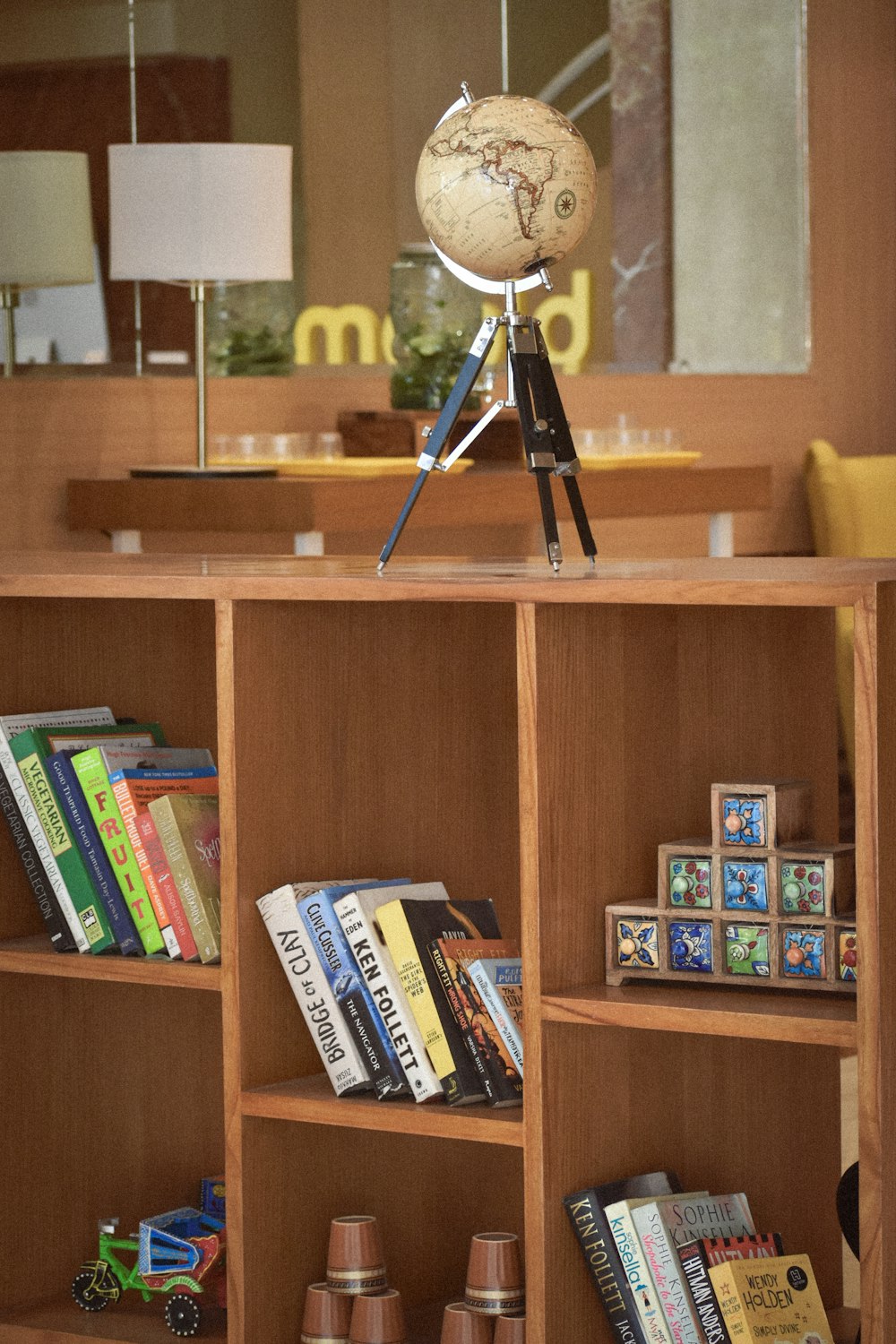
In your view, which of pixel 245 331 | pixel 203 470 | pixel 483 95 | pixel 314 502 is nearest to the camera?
pixel 314 502

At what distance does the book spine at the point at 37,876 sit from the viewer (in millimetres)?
2127

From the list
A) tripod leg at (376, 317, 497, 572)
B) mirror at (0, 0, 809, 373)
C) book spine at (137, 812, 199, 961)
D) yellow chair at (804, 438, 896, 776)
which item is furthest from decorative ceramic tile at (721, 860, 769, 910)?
yellow chair at (804, 438, 896, 776)

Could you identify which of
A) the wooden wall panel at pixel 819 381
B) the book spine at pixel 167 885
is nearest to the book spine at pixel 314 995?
the book spine at pixel 167 885

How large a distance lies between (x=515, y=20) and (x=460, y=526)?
123cm

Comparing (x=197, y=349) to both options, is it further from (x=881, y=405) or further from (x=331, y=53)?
(x=881, y=405)

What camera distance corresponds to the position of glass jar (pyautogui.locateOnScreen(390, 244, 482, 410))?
371 centimetres

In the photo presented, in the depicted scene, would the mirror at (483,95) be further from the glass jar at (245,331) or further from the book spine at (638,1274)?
the book spine at (638,1274)

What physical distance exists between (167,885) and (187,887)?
25 millimetres

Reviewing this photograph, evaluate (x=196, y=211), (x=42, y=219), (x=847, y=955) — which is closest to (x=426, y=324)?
(x=196, y=211)

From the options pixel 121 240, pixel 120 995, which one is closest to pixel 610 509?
pixel 121 240

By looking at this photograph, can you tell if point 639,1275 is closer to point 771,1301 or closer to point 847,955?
point 771,1301

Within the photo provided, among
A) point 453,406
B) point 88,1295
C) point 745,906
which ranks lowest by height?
point 88,1295

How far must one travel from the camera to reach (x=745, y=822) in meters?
1.83

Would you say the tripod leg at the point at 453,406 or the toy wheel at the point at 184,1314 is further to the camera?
the toy wheel at the point at 184,1314
